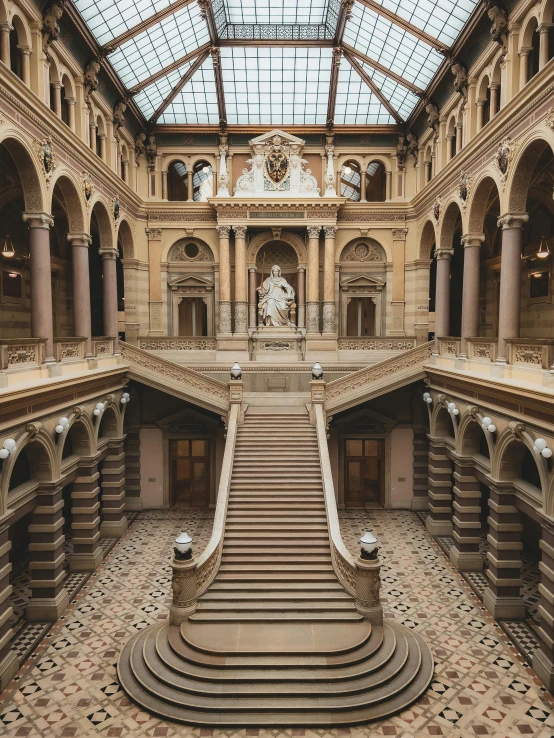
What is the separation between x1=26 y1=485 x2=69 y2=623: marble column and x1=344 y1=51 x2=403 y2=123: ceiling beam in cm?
1967

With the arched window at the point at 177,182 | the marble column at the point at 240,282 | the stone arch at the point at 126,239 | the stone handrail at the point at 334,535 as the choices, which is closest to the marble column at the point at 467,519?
the stone handrail at the point at 334,535

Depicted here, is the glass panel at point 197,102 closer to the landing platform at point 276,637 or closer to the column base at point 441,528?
the column base at point 441,528

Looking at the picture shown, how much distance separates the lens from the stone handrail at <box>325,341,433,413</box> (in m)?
18.8

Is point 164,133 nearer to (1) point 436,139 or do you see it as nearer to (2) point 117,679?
(1) point 436,139

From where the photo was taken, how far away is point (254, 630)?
38.8ft

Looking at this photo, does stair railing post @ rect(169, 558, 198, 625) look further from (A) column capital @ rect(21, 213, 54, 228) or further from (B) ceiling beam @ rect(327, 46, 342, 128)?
(B) ceiling beam @ rect(327, 46, 342, 128)

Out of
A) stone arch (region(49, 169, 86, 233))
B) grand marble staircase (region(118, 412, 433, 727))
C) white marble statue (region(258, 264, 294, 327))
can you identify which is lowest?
grand marble staircase (region(118, 412, 433, 727))

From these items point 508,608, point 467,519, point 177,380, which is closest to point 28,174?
point 177,380

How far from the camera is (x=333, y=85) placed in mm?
22562

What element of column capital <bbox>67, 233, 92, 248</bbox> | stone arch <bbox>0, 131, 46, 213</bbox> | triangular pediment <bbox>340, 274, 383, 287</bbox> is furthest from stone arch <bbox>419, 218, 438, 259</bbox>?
stone arch <bbox>0, 131, 46, 213</bbox>

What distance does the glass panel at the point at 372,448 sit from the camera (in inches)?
912

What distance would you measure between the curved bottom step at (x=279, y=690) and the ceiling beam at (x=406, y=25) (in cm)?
1751

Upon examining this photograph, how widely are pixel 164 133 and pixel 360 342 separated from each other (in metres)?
13.0

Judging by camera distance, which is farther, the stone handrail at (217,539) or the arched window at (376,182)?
the arched window at (376,182)
